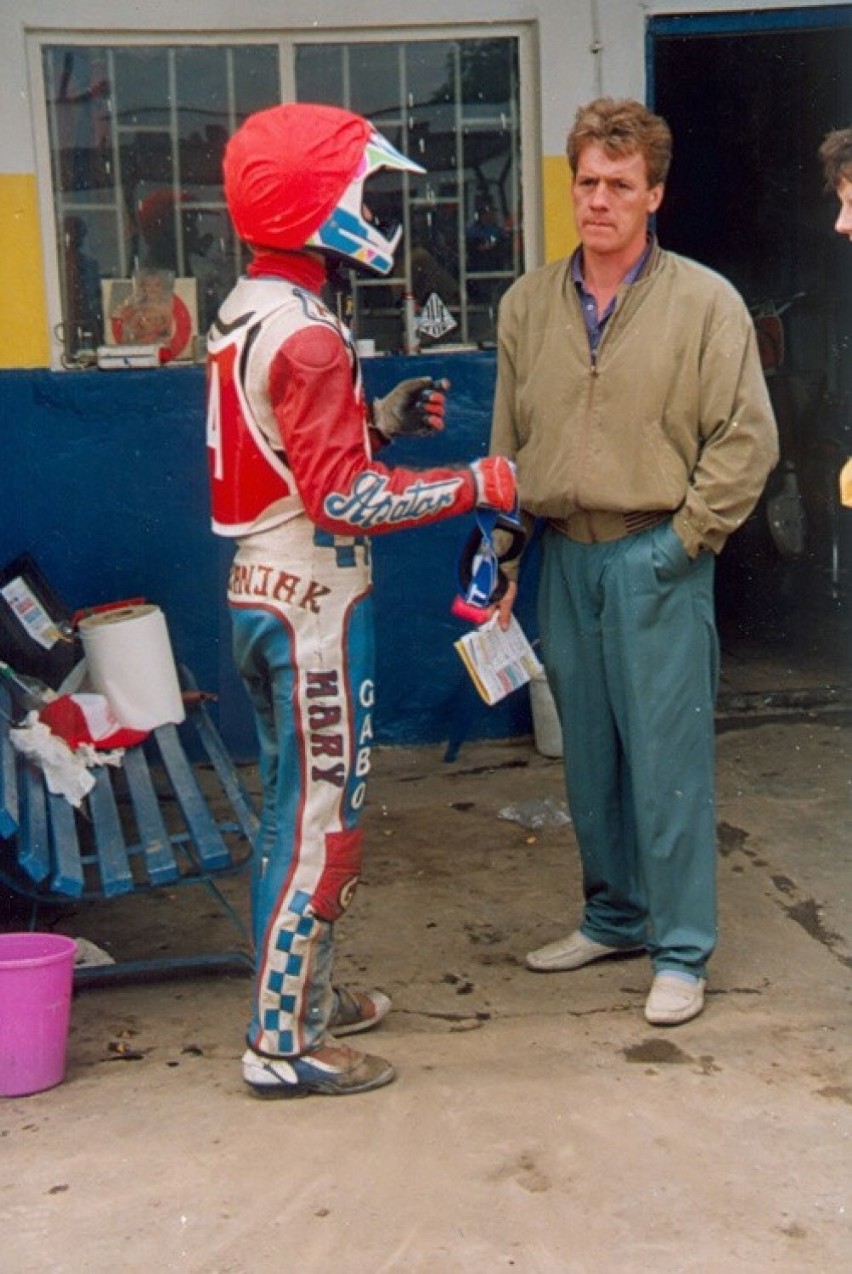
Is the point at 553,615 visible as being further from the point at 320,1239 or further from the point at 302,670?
the point at 320,1239

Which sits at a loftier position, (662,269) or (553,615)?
(662,269)

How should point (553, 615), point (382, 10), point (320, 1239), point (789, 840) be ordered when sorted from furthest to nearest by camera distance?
point (382, 10)
point (789, 840)
point (553, 615)
point (320, 1239)

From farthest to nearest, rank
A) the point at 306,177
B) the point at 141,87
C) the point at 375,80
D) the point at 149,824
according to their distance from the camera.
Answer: the point at 375,80, the point at 141,87, the point at 149,824, the point at 306,177

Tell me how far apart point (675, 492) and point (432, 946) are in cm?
147

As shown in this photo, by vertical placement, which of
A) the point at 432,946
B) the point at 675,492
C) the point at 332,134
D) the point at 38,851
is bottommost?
the point at 432,946

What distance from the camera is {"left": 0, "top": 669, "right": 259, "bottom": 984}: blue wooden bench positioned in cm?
424

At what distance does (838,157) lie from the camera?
3631mm

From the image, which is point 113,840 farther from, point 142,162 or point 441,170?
point 441,170

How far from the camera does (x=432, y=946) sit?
4789 mm

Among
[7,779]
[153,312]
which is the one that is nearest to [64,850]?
[7,779]

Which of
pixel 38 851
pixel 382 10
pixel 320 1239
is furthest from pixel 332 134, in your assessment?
pixel 382 10

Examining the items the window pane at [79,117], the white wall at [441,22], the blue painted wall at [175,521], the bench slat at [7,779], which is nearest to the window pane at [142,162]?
the window pane at [79,117]

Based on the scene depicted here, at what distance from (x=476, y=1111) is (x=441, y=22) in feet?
13.2

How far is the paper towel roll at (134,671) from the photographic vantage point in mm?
5270
